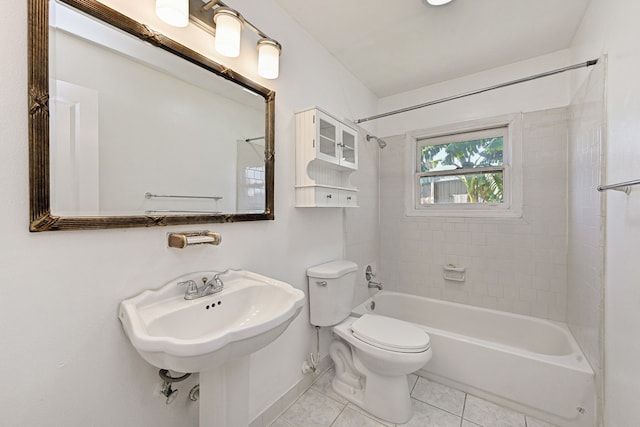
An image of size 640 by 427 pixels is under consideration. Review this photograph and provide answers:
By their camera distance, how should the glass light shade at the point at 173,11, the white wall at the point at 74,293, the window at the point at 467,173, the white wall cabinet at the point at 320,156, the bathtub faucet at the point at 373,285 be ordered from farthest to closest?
the bathtub faucet at the point at 373,285 → the window at the point at 467,173 → the white wall cabinet at the point at 320,156 → the glass light shade at the point at 173,11 → the white wall at the point at 74,293

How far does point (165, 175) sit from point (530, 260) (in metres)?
2.59

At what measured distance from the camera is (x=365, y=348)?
157 centimetres

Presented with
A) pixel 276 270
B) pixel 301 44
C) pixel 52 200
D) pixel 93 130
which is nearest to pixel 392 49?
pixel 301 44

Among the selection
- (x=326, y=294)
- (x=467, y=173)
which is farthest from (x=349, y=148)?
(x=467, y=173)

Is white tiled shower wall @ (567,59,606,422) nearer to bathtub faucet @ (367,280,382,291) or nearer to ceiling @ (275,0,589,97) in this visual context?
ceiling @ (275,0,589,97)

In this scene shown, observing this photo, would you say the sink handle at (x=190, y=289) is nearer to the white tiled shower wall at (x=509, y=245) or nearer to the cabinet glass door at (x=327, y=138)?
the cabinet glass door at (x=327, y=138)

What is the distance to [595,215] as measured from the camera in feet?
4.79

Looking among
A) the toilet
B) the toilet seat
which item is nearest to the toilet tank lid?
the toilet

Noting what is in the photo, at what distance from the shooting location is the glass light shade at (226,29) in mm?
1156

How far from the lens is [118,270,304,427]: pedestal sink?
2.52 feet

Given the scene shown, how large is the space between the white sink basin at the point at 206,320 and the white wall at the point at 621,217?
4.42ft

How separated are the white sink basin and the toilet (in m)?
0.58

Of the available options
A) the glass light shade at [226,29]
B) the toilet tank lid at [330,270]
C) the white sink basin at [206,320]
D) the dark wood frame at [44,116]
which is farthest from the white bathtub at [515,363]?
the glass light shade at [226,29]

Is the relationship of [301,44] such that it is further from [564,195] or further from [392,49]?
[564,195]
